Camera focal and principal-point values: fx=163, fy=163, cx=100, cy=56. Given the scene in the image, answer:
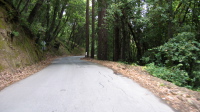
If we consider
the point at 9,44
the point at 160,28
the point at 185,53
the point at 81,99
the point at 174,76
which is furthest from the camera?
the point at 160,28

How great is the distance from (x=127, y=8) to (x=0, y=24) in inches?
387

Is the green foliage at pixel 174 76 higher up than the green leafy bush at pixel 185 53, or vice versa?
the green leafy bush at pixel 185 53

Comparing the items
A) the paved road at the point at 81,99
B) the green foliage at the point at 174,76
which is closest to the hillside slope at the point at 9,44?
the paved road at the point at 81,99

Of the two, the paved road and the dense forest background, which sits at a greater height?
the dense forest background

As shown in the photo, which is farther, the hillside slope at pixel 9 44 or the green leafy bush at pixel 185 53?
the hillside slope at pixel 9 44

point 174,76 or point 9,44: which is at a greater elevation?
point 9,44

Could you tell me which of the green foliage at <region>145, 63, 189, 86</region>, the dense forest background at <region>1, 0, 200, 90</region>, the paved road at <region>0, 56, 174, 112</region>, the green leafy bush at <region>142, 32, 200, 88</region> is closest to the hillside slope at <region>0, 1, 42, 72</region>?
the dense forest background at <region>1, 0, 200, 90</region>

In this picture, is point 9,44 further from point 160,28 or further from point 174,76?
point 160,28

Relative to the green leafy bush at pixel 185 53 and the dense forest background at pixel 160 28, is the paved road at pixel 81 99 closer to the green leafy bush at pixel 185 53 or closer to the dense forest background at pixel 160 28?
the dense forest background at pixel 160 28

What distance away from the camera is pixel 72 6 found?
25125 millimetres

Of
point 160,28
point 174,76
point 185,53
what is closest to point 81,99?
point 174,76

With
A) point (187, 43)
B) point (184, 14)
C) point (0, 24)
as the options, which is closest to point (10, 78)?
point (0, 24)

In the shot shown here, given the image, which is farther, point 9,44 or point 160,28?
point 160,28

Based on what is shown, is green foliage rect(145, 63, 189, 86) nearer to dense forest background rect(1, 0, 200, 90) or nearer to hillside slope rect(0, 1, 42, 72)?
dense forest background rect(1, 0, 200, 90)
